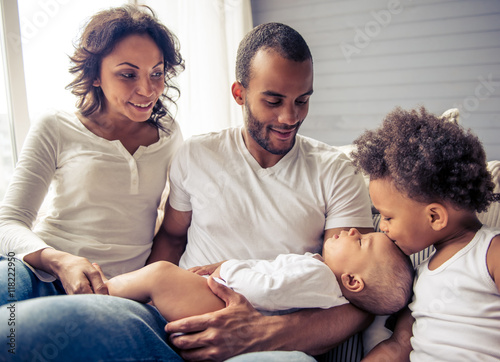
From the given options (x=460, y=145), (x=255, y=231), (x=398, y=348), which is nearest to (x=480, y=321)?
(x=398, y=348)

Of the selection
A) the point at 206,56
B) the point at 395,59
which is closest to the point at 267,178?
the point at 206,56

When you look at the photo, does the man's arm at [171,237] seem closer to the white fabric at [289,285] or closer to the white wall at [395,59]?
the white fabric at [289,285]

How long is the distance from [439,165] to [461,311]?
1.30ft

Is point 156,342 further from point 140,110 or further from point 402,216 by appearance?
point 140,110

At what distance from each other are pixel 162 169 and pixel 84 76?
491 mm

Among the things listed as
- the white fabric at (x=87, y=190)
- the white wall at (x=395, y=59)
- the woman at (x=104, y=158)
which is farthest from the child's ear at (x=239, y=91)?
the white wall at (x=395, y=59)

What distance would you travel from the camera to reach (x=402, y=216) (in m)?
1.22

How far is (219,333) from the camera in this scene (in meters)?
1.14

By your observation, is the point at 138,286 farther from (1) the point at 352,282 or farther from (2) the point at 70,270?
(1) the point at 352,282

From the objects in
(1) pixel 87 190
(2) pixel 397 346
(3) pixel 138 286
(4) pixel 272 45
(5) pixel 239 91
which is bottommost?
(2) pixel 397 346

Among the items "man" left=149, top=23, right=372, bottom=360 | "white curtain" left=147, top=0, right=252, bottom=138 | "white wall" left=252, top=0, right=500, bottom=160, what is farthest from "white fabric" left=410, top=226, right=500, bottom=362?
"white curtain" left=147, top=0, right=252, bottom=138

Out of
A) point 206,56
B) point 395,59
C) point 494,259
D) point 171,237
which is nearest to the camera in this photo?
point 494,259

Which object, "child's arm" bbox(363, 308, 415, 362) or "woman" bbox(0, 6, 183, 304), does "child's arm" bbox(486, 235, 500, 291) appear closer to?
"child's arm" bbox(363, 308, 415, 362)

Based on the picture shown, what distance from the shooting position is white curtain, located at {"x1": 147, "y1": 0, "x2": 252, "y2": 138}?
112 inches
